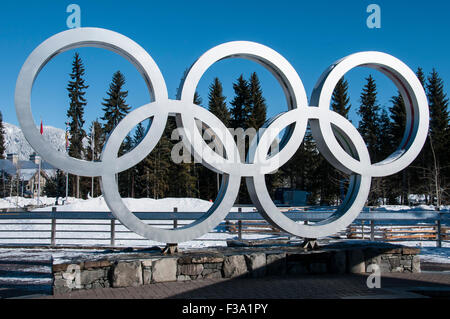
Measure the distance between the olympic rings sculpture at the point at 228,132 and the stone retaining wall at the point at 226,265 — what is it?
498mm

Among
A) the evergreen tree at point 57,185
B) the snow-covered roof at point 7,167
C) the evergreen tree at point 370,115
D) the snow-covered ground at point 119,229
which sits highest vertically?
the evergreen tree at point 370,115

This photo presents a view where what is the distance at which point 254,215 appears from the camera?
1061 centimetres

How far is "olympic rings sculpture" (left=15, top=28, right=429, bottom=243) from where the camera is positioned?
6.77 m

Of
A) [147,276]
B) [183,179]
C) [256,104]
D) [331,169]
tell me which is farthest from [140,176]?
[147,276]

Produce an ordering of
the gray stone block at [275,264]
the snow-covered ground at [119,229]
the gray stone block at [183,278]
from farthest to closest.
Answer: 1. the snow-covered ground at [119,229]
2. the gray stone block at [275,264]
3. the gray stone block at [183,278]

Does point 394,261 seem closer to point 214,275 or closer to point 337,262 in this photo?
point 337,262

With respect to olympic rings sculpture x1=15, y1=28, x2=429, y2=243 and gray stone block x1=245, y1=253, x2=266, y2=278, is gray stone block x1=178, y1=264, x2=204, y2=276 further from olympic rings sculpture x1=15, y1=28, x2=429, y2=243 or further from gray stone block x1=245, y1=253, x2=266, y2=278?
gray stone block x1=245, y1=253, x2=266, y2=278

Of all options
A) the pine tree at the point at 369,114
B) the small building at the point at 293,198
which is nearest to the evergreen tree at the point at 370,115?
the pine tree at the point at 369,114

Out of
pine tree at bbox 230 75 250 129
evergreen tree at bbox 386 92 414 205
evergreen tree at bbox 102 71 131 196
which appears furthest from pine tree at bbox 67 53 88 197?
evergreen tree at bbox 386 92 414 205

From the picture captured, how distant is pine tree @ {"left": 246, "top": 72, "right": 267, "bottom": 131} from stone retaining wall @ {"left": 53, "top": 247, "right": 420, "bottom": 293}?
38207mm

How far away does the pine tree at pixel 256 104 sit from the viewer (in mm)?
46875

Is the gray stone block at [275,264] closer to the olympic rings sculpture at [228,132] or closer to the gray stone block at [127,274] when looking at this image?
the olympic rings sculpture at [228,132]
